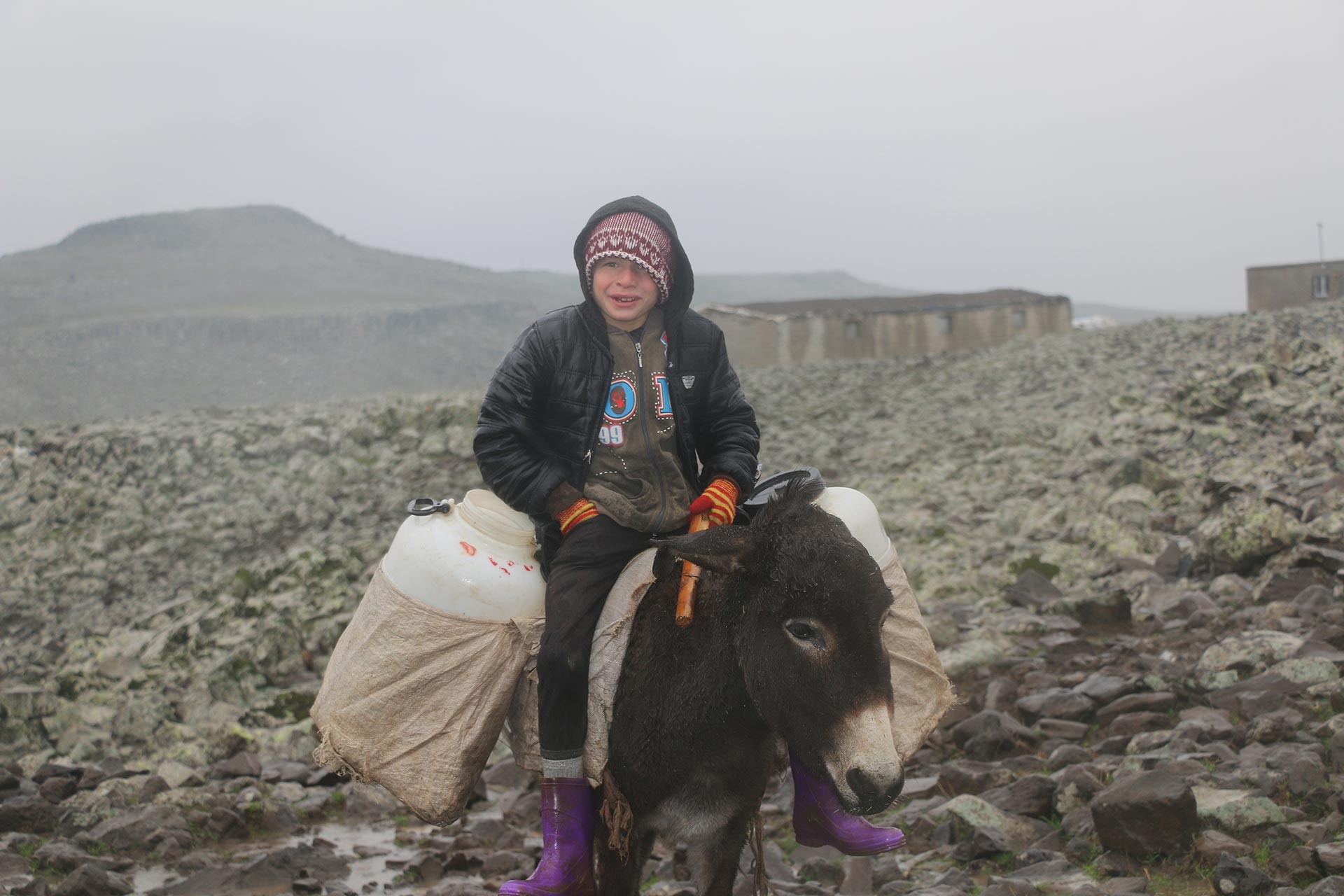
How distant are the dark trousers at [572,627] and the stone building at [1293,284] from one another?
32361 mm

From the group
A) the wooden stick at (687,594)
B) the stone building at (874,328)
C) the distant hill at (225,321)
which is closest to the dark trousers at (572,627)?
the wooden stick at (687,594)

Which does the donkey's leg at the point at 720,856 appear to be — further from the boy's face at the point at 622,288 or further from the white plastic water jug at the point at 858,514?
the boy's face at the point at 622,288

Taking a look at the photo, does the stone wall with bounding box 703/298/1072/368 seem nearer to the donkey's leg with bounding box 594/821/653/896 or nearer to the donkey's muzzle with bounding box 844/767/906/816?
the donkey's leg with bounding box 594/821/653/896

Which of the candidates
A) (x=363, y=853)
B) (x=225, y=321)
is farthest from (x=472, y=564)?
(x=225, y=321)

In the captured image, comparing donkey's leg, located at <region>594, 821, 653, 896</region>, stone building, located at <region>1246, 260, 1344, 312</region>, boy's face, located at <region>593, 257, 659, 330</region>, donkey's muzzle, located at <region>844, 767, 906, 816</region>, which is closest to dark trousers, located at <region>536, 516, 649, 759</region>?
donkey's leg, located at <region>594, 821, 653, 896</region>

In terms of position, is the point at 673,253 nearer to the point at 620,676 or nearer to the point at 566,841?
the point at 620,676

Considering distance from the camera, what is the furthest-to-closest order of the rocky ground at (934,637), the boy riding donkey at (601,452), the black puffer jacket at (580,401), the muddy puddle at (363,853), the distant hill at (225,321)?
the distant hill at (225,321) → the muddy puddle at (363,853) → the rocky ground at (934,637) → the black puffer jacket at (580,401) → the boy riding donkey at (601,452)

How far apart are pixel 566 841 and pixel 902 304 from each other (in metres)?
35.6

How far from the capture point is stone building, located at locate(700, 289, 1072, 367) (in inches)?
1309

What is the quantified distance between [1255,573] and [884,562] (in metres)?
6.14

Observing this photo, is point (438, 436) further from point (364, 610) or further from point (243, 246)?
point (243, 246)

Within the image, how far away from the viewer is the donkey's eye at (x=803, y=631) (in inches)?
123

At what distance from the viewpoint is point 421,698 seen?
379 cm

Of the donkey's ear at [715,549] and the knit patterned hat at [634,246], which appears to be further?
the knit patterned hat at [634,246]
